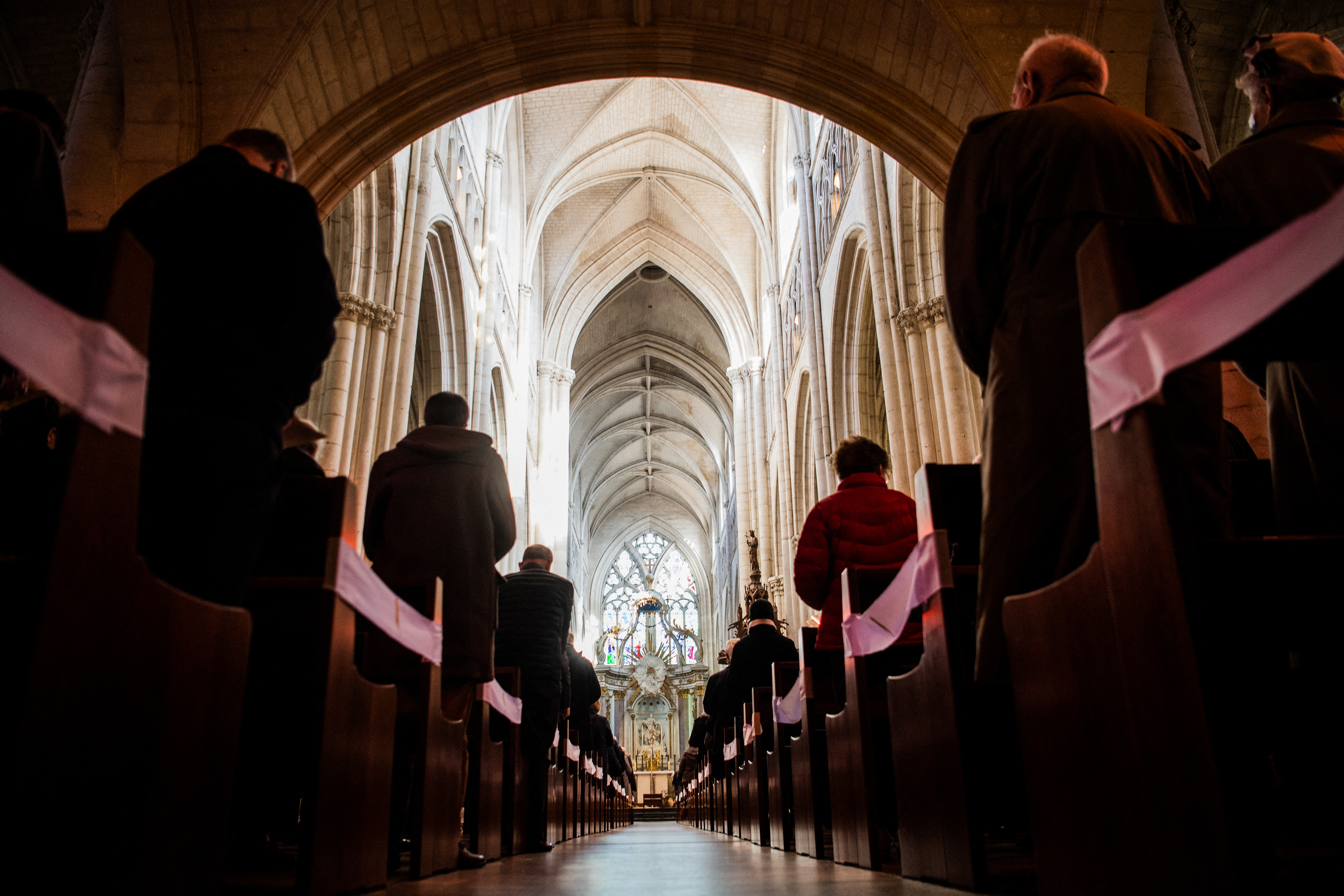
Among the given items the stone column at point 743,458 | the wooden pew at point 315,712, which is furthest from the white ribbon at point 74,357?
the stone column at point 743,458

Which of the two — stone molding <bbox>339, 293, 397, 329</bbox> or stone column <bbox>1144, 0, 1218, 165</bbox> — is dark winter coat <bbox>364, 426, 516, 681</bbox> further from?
stone molding <bbox>339, 293, 397, 329</bbox>

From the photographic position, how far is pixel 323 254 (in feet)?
5.96

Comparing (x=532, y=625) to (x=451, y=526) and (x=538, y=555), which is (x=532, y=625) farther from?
(x=451, y=526)

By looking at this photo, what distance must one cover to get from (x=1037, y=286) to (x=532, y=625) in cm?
296

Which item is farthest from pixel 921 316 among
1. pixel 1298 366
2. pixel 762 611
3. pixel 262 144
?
pixel 262 144

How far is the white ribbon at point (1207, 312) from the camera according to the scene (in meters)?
1.12

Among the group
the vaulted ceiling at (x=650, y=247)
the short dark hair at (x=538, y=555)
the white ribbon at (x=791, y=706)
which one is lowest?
the white ribbon at (x=791, y=706)

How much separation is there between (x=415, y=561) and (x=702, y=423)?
26506 millimetres

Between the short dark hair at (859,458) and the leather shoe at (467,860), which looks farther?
the short dark hair at (859,458)

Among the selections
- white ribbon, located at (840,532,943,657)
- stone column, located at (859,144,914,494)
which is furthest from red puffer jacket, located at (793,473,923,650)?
stone column, located at (859,144,914,494)

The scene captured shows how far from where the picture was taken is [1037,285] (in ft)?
5.49

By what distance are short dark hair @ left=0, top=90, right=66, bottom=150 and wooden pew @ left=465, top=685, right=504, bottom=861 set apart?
2.02 metres

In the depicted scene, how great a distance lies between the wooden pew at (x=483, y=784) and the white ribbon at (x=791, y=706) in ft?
3.65

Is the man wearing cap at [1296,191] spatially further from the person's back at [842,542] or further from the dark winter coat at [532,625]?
the dark winter coat at [532,625]
